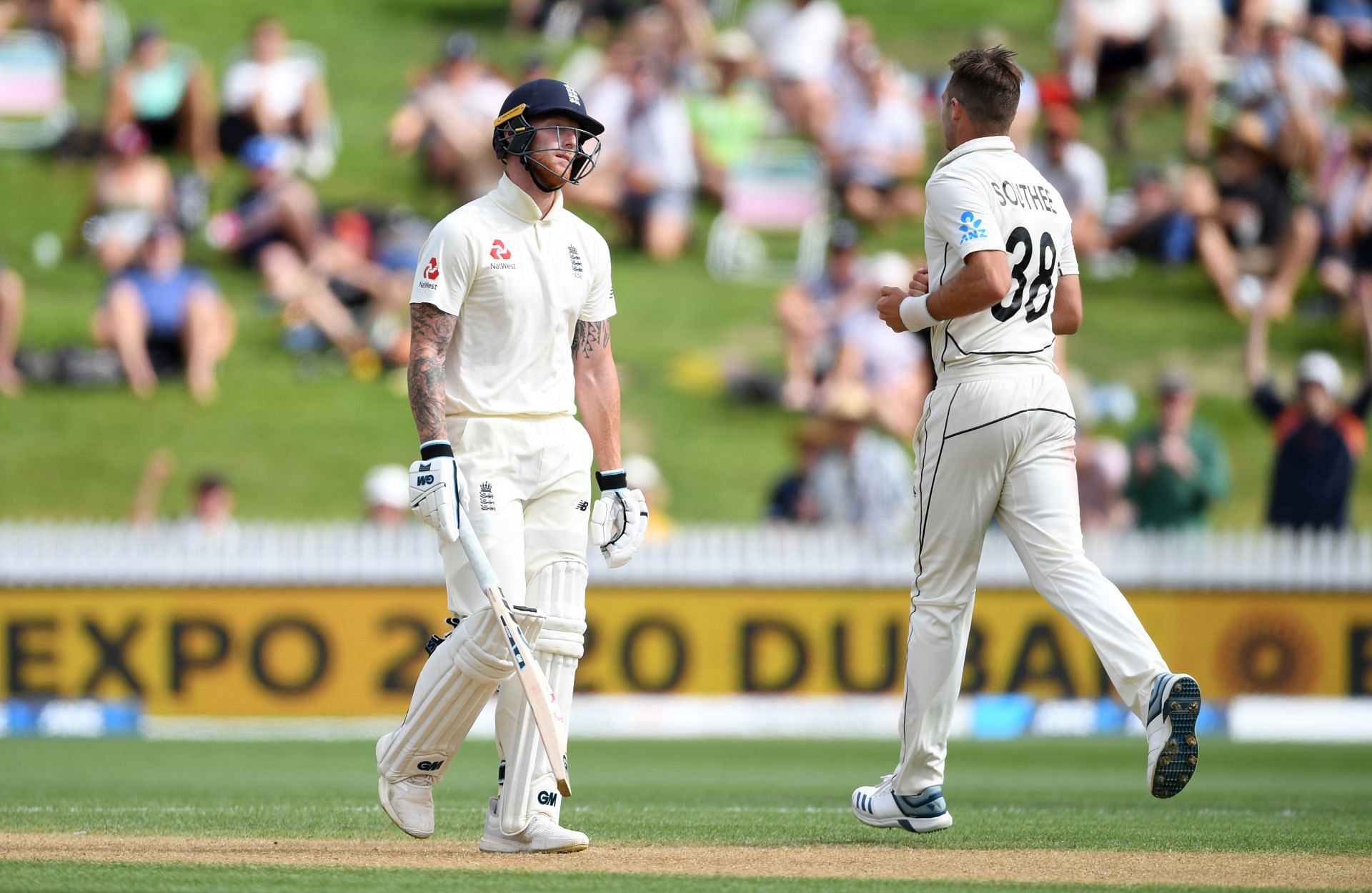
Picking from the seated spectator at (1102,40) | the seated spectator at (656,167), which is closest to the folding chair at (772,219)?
the seated spectator at (656,167)

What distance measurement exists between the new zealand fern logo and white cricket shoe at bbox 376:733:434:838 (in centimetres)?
240

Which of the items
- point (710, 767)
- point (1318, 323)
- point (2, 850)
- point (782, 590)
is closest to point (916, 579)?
point (2, 850)

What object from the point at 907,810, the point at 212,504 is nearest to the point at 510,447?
the point at 907,810

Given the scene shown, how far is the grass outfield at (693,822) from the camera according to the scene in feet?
18.3

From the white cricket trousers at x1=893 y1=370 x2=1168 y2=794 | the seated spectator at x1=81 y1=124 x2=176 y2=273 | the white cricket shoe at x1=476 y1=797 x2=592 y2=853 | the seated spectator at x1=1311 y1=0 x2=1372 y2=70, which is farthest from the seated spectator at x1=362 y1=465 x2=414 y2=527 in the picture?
the seated spectator at x1=1311 y1=0 x2=1372 y2=70

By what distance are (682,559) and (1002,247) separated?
7.48 meters

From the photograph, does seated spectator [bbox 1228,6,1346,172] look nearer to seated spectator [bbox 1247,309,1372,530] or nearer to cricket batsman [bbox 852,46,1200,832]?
seated spectator [bbox 1247,309,1372,530]

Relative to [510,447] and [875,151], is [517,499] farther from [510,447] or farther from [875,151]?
[875,151]

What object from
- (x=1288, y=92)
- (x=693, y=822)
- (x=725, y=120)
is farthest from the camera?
(x=725, y=120)

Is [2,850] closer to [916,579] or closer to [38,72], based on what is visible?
[916,579]

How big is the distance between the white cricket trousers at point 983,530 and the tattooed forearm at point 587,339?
3.61ft

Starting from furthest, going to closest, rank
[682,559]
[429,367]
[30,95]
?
[30,95] → [682,559] → [429,367]

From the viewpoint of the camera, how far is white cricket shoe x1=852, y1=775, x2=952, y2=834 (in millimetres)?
6457

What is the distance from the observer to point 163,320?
54.2 feet
